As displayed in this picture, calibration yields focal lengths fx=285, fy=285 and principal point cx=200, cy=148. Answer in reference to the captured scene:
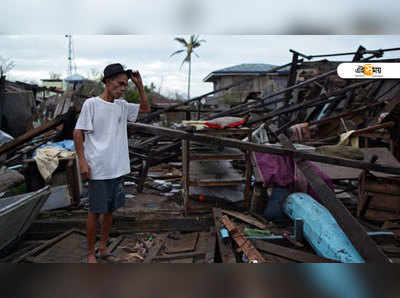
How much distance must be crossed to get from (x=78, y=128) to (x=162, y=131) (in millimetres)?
741

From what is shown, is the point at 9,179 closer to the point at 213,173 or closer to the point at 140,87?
the point at 140,87

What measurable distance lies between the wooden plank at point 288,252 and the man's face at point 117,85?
2017 mm

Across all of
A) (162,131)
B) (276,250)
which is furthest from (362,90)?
(162,131)

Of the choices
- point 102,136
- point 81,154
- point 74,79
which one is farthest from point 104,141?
point 74,79

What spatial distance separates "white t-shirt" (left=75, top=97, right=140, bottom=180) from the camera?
8.16 feet

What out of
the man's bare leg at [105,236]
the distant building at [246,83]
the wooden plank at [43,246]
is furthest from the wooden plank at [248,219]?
the distant building at [246,83]

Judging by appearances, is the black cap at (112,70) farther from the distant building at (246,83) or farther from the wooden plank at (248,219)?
the distant building at (246,83)

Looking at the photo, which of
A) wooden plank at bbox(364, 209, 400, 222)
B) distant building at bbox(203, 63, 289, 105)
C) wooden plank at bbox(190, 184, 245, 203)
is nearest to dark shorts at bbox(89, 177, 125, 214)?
wooden plank at bbox(190, 184, 245, 203)

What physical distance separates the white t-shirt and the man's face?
0.11m

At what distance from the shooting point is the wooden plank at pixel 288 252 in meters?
2.70

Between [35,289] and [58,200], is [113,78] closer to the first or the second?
[35,289]

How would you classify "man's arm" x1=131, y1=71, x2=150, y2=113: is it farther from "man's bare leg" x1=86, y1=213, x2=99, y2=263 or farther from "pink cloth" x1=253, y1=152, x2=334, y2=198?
"pink cloth" x1=253, y1=152, x2=334, y2=198

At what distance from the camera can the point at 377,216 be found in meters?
3.75

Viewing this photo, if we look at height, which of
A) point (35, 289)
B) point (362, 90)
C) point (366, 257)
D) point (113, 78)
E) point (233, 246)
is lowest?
point (233, 246)
